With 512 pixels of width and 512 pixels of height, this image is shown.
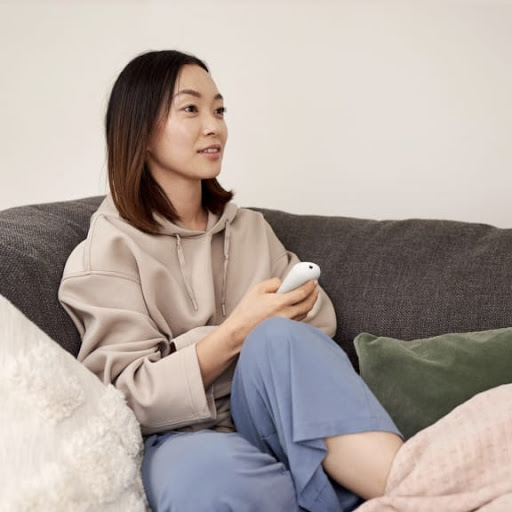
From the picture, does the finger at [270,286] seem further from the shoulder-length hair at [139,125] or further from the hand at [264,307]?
the shoulder-length hair at [139,125]

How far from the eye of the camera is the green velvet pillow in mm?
1351

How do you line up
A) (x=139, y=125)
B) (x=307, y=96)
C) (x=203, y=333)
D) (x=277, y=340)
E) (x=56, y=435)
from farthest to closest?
(x=307, y=96) < (x=139, y=125) < (x=203, y=333) < (x=277, y=340) < (x=56, y=435)

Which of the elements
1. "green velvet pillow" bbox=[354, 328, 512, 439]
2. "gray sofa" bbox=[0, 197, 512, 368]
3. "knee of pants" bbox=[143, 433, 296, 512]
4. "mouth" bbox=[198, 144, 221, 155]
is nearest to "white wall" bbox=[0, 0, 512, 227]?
"gray sofa" bbox=[0, 197, 512, 368]

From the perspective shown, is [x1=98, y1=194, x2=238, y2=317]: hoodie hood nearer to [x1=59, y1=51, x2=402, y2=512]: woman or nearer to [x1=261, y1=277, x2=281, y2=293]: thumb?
[x1=59, y1=51, x2=402, y2=512]: woman

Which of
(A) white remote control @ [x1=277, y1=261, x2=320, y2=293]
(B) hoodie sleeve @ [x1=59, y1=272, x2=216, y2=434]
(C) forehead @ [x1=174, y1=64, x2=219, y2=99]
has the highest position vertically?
(C) forehead @ [x1=174, y1=64, x2=219, y2=99]

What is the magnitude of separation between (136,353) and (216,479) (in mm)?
335

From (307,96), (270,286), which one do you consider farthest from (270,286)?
(307,96)

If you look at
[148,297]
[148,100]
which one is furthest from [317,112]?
[148,297]

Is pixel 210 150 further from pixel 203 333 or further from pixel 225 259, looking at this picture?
pixel 203 333

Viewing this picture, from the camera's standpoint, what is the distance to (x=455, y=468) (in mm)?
1077

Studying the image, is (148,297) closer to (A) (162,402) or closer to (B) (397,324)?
(A) (162,402)

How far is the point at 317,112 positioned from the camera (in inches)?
87.7

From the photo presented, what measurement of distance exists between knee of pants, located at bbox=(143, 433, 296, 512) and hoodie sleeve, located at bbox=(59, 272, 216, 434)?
13cm

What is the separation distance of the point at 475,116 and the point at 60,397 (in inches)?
56.8
